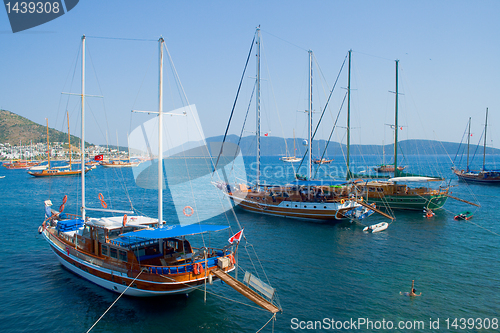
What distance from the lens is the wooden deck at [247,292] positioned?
44.8 ft

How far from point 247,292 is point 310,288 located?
6.13 meters

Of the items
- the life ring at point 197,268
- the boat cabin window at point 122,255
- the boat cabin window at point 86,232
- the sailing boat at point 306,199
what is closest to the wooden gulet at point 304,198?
the sailing boat at point 306,199

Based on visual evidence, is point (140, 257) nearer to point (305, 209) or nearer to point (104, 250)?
point (104, 250)

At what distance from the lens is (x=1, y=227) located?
33.7m

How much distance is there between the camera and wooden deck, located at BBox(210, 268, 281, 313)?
1364cm

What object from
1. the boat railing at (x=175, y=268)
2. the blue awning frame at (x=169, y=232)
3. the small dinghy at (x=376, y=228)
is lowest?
the small dinghy at (x=376, y=228)

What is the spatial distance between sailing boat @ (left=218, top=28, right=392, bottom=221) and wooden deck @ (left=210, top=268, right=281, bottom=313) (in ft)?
73.2

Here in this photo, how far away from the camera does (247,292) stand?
1468cm

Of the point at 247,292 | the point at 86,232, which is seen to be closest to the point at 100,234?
the point at 86,232

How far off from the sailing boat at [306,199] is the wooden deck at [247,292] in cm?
2232

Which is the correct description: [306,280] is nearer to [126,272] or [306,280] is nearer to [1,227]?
[126,272]

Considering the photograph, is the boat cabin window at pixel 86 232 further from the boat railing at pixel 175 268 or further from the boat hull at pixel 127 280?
the boat railing at pixel 175 268

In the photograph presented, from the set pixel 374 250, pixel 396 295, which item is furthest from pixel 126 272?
pixel 374 250

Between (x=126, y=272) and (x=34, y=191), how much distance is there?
59.4 meters
